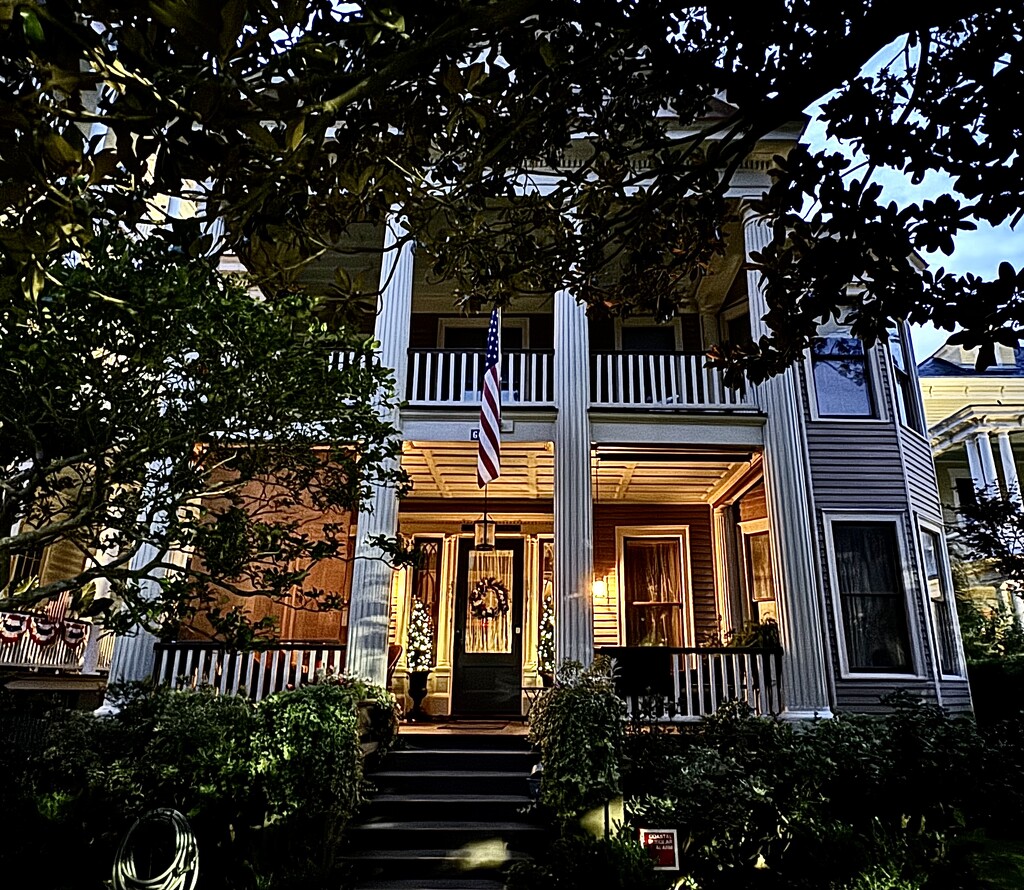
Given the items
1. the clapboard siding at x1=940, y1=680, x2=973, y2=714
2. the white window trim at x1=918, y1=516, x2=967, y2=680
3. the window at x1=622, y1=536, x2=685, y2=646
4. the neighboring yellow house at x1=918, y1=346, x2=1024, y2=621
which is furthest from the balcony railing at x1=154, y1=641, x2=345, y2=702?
the neighboring yellow house at x1=918, y1=346, x2=1024, y2=621

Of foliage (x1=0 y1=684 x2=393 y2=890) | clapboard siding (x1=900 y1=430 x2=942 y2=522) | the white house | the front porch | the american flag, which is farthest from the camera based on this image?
the front porch

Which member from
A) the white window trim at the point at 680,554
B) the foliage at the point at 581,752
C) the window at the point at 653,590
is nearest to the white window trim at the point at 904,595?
the white window trim at the point at 680,554

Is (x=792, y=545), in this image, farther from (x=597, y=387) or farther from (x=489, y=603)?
(x=489, y=603)

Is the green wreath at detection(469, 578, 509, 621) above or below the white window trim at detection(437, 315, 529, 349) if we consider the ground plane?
below

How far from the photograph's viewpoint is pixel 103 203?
5.97 ft

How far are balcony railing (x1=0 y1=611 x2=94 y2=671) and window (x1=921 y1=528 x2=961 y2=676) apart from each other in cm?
1120

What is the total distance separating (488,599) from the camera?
35.9ft

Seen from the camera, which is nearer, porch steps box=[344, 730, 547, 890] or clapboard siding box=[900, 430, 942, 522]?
porch steps box=[344, 730, 547, 890]

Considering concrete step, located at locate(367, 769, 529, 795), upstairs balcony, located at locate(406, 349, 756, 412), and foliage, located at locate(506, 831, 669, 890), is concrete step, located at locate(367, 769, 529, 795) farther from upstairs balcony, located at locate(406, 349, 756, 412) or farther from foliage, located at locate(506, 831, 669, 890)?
upstairs balcony, located at locate(406, 349, 756, 412)

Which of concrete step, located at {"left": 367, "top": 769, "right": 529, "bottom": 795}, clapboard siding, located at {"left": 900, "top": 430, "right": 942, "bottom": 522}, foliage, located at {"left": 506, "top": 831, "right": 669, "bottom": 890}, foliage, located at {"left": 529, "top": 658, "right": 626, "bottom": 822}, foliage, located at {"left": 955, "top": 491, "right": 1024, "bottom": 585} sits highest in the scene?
clapboard siding, located at {"left": 900, "top": 430, "right": 942, "bottom": 522}

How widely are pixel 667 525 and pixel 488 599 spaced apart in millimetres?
3117

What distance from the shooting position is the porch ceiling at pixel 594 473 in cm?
927

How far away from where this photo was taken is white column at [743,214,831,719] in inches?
309

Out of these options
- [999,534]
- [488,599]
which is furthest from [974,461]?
[488,599]
